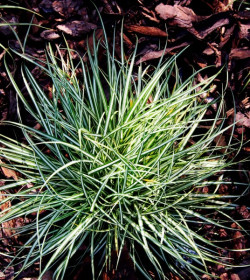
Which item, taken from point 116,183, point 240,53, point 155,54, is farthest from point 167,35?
point 116,183

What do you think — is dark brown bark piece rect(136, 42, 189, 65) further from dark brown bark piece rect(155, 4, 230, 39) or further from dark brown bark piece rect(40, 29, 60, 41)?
dark brown bark piece rect(40, 29, 60, 41)

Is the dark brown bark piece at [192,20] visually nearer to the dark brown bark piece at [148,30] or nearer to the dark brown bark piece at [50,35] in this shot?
the dark brown bark piece at [148,30]

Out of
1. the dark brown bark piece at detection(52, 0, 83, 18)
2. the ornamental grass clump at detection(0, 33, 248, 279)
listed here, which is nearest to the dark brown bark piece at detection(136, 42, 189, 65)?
the ornamental grass clump at detection(0, 33, 248, 279)

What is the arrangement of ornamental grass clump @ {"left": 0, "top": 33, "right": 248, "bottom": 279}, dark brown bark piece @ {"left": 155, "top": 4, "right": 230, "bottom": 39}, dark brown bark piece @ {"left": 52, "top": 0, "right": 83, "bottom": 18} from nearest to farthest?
ornamental grass clump @ {"left": 0, "top": 33, "right": 248, "bottom": 279}
dark brown bark piece @ {"left": 155, "top": 4, "right": 230, "bottom": 39}
dark brown bark piece @ {"left": 52, "top": 0, "right": 83, "bottom": 18}

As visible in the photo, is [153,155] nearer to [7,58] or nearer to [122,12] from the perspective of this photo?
[122,12]

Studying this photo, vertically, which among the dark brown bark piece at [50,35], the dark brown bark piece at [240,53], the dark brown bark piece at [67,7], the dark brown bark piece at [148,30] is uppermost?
the dark brown bark piece at [67,7]

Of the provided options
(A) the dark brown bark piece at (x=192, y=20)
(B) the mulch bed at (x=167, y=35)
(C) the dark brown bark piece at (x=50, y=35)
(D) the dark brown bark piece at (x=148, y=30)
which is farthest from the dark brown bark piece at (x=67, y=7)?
(A) the dark brown bark piece at (x=192, y=20)

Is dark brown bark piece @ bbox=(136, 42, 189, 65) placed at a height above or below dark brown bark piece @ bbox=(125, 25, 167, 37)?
below

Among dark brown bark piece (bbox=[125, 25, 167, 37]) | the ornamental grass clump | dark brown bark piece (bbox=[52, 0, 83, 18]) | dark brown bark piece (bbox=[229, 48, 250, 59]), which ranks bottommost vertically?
the ornamental grass clump

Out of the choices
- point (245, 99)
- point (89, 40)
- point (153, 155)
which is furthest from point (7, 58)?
point (245, 99)
